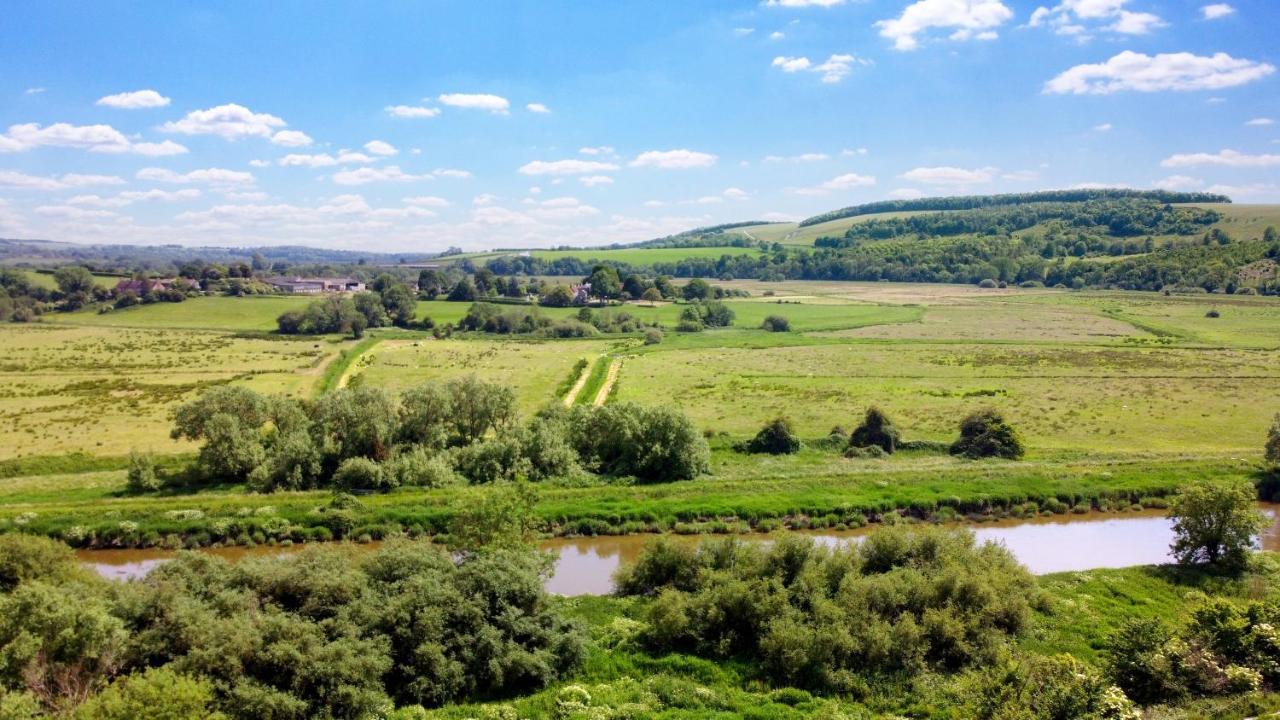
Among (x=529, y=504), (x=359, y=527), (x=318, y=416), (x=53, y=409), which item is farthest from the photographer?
(x=53, y=409)

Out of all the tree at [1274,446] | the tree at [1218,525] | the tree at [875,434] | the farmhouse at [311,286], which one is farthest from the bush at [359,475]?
the farmhouse at [311,286]

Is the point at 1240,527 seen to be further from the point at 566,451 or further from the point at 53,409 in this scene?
the point at 53,409

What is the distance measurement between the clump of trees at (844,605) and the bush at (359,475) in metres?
17.1

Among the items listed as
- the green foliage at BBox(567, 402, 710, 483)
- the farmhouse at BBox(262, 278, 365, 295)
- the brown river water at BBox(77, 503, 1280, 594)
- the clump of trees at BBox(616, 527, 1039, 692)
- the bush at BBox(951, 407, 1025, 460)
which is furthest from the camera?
the farmhouse at BBox(262, 278, 365, 295)

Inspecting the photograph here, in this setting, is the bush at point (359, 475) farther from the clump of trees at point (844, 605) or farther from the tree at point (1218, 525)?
the tree at point (1218, 525)

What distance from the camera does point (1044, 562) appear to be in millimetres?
29344

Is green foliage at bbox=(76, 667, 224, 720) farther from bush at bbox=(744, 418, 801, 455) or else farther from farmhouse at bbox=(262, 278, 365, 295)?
farmhouse at bbox=(262, 278, 365, 295)

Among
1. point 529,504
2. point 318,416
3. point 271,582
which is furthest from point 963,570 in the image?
point 318,416

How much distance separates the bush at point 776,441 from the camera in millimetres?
41719

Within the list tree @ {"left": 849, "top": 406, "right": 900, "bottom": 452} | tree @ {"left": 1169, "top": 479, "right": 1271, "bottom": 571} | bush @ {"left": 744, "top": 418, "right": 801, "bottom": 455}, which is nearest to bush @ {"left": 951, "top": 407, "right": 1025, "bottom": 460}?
tree @ {"left": 849, "top": 406, "right": 900, "bottom": 452}

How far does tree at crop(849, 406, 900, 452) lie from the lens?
1644 inches

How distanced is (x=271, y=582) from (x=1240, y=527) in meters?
33.1

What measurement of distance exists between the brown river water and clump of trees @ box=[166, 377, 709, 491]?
20.8ft

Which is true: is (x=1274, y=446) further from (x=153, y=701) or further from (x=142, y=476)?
(x=142, y=476)
